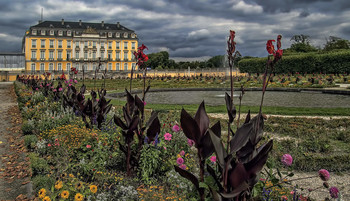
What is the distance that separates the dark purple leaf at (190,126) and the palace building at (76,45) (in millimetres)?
64192

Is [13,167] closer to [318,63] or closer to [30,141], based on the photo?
[30,141]

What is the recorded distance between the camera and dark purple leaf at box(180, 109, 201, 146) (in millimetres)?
1988

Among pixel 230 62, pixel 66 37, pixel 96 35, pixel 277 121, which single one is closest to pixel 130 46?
pixel 96 35

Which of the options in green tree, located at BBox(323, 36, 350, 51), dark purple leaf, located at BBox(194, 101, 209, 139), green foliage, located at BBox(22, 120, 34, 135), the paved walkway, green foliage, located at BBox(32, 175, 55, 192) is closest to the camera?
dark purple leaf, located at BBox(194, 101, 209, 139)

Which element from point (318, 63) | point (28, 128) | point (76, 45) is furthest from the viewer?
point (76, 45)

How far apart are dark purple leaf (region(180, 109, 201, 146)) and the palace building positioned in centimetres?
6419

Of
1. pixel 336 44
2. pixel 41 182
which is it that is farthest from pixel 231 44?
pixel 336 44

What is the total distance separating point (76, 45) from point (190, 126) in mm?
72763

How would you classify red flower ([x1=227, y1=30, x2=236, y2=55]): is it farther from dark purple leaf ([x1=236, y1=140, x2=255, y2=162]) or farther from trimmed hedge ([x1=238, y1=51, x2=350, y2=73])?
trimmed hedge ([x1=238, y1=51, x2=350, y2=73])

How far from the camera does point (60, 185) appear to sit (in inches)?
113

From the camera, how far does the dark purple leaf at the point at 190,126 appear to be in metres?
1.99

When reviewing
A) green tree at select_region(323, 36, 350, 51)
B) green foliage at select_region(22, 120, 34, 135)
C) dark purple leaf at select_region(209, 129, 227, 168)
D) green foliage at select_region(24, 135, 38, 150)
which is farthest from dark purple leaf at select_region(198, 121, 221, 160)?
green tree at select_region(323, 36, 350, 51)

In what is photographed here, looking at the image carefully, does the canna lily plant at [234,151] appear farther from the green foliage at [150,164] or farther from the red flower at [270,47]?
the green foliage at [150,164]

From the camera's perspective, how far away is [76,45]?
228 feet
